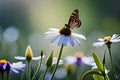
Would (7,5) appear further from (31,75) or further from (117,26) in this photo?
(31,75)

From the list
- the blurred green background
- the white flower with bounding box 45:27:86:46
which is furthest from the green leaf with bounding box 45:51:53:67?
the blurred green background

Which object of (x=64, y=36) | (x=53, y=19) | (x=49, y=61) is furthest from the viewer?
(x=53, y=19)

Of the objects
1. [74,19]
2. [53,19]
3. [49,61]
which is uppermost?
[53,19]

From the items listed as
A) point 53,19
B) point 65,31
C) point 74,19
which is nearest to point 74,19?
point 74,19

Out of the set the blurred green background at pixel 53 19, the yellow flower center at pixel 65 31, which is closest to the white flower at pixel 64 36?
the yellow flower center at pixel 65 31

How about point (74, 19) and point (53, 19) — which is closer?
point (74, 19)

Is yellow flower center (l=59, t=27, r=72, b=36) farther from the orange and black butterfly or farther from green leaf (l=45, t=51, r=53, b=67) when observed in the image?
green leaf (l=45, t=51, r=53, b=67)

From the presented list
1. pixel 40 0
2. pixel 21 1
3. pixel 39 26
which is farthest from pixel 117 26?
pixel 40 0

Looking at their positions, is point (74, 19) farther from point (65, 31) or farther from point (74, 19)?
point (65, 31)
